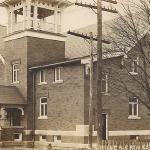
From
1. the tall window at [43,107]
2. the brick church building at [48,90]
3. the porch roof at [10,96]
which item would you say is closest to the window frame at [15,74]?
the brick church building at [48,90]

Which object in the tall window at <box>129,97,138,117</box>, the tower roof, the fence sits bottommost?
the fence

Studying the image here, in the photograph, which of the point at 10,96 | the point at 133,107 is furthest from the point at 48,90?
the point at 133,107

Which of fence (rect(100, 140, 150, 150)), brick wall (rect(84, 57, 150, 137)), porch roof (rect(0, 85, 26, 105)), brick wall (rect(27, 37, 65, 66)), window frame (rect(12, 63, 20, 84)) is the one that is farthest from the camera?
window frame (rect(12, 63, 20, 84))

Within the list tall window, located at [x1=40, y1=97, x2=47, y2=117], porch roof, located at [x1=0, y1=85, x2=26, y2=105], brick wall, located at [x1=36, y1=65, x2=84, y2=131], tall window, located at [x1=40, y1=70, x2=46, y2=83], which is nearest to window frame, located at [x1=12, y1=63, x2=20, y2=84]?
porch roof, located at [x1=0, y1=85, x2=26, y2=105]

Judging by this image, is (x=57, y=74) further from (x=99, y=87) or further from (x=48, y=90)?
(x=99, y=87)

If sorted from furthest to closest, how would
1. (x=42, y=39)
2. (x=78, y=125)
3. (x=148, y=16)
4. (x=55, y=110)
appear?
(x=42, y=39) → (x=55, y=110) → (x=78, y=125) → (x=148, y=16)

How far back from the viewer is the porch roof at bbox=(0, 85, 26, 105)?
126ft

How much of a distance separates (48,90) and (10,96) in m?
3.45

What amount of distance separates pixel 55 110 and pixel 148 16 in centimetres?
1729

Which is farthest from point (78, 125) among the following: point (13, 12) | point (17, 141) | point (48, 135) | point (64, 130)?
point (13, 12)

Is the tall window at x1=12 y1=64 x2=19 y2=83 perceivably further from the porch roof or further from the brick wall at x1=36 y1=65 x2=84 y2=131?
the brick wall at x1=36 y1=65 x2=84 y2=131

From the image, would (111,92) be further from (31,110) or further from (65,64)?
(31,110)

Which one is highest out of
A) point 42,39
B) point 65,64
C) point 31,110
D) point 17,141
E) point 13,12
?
point 13,12

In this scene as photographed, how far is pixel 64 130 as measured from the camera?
3575cm
